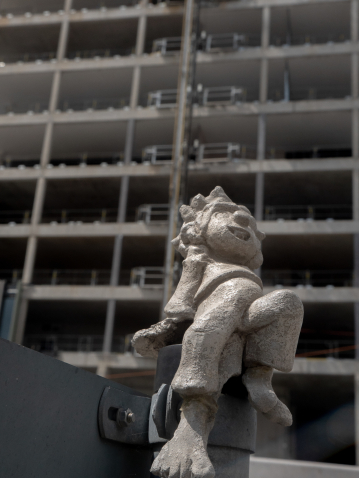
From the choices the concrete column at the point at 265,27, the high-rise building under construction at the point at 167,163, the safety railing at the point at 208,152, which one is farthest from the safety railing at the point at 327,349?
the concrete column at the point at 265,27

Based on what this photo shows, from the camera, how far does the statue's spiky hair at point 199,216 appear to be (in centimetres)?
350

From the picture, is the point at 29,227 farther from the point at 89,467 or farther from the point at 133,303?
the point at 89,467

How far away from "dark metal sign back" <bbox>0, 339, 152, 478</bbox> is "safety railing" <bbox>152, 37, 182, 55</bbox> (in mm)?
24315

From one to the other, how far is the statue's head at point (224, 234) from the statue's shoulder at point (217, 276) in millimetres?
109

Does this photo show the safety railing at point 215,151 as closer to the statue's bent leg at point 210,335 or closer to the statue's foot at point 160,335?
the statue's foot at point 160,335

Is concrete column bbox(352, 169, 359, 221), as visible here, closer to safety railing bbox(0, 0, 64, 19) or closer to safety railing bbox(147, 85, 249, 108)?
safety railing bbox(147, 85, 249, 108)

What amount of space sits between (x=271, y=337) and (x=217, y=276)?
47 cm

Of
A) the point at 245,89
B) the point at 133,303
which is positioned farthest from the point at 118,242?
the point at 245,89

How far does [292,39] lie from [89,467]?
27.2 m

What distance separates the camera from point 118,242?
23.1m

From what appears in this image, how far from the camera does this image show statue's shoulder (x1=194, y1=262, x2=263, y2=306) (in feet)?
10.4

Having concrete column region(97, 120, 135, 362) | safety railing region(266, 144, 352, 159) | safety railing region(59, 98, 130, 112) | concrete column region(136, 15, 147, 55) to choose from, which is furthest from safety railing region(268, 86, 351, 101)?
safety railing region(59, 98, 130, 112)

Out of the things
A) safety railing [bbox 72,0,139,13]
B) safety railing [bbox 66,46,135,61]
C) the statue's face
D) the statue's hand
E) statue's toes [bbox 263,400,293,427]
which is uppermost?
safety railing [bbox 72,0,139,13]

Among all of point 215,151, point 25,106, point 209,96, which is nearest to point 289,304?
point 215,151
